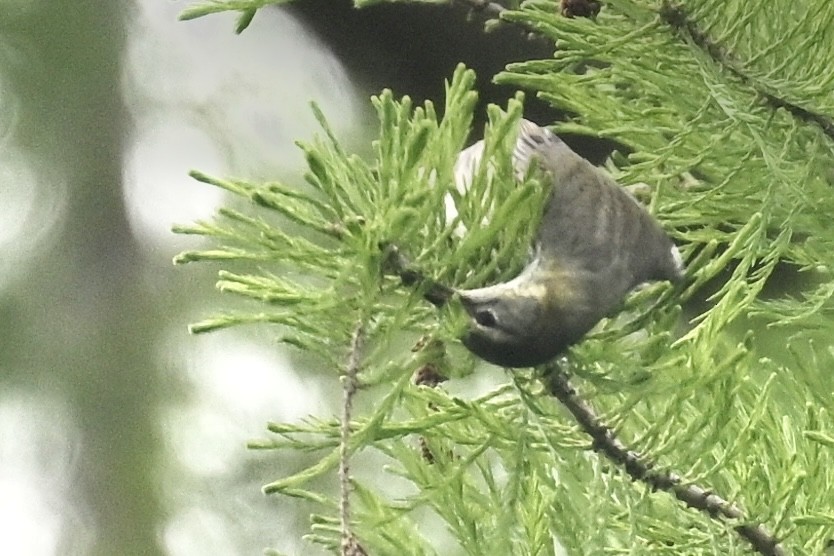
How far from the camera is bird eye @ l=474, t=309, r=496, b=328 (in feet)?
1.08

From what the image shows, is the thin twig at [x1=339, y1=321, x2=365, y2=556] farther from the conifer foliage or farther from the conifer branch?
the conifer branch

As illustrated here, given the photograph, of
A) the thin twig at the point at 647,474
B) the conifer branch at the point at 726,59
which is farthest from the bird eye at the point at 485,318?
the conifer branch at the point at 726,59

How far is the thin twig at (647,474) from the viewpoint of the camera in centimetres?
45

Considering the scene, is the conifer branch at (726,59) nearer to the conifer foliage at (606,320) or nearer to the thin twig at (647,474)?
the conifer foliage at (606,320)

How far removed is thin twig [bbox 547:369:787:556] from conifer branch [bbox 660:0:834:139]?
176mm

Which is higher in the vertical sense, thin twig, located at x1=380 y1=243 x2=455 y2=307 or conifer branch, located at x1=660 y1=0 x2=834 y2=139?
conifer branch, located at x1=660 y1=0 x2=834 y2=139

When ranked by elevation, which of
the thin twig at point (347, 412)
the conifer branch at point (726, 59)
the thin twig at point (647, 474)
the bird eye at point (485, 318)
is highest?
the conifer branch at point (726, 59)

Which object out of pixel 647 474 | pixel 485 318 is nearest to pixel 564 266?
pixel 485 318

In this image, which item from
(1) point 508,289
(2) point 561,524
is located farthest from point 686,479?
(1) point 508,289

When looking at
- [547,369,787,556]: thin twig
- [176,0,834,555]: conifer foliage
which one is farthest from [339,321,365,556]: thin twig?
[547,369,787,556]: thin twig

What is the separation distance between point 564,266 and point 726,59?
196 mm

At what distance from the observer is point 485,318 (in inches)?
13.0

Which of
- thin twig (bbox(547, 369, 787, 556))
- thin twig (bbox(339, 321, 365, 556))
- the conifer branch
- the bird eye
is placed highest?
the conifer branch

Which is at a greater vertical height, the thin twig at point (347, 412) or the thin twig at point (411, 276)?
the thin twig at point (411, 276)
